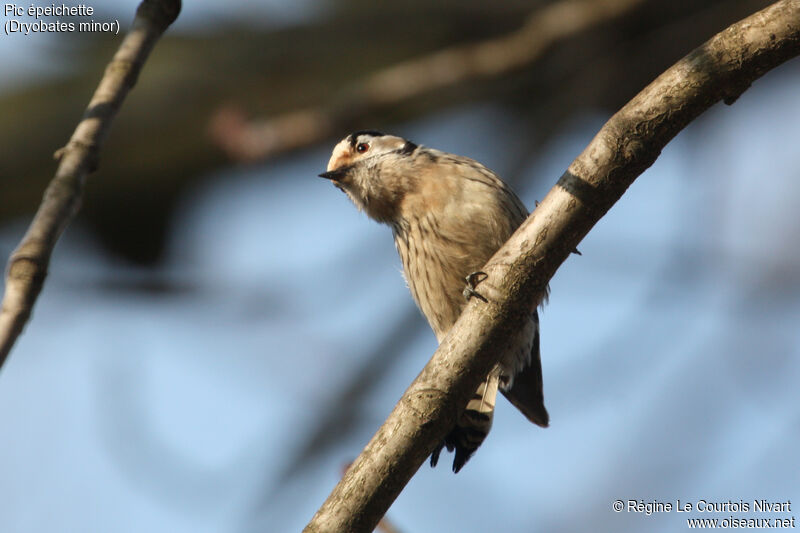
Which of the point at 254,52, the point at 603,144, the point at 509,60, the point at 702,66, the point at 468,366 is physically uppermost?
the point at 254,52

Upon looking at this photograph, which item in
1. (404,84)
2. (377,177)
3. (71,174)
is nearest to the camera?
(71,174)

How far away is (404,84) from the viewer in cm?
468

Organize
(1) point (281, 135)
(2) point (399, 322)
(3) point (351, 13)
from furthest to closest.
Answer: (3) point (351, 13)
(2) point (399, 322)
(1) point (281, 135)

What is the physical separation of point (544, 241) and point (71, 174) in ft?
4.14

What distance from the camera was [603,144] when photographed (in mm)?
2451

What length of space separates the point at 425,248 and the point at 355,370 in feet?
7.45

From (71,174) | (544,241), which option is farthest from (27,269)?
(544,241)

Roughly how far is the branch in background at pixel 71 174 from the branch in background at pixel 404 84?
1.79 meters

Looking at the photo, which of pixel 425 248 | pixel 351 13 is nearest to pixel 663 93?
pixel 425 248

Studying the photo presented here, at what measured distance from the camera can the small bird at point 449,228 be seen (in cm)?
397

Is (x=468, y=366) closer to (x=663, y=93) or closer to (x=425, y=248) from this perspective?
(x=663, y=93)

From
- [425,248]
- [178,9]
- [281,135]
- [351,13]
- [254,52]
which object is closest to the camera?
[178,9]

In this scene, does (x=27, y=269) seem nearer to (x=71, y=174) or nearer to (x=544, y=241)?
(x=71, y=174)

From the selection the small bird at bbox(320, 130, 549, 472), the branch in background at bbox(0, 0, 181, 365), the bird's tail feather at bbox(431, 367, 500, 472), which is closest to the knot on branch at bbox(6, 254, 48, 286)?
the branch in background at bbox(0, 0, 181, 365)
